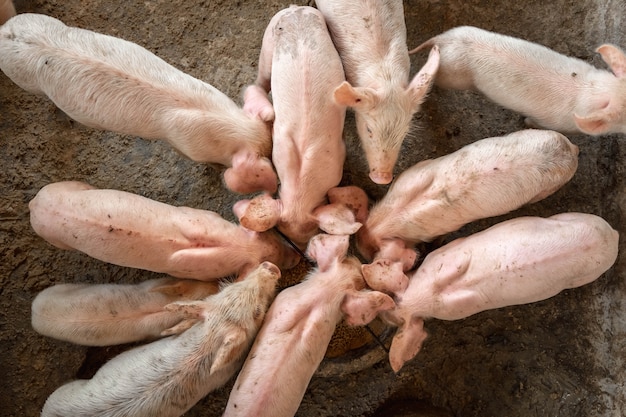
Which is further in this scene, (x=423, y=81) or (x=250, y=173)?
(x=250, y=173)

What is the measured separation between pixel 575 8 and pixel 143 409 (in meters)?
2.65

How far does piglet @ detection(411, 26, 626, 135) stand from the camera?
2.32m

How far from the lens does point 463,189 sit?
2.26 m

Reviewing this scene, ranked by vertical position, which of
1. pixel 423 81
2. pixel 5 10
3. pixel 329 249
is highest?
pixel 5 10

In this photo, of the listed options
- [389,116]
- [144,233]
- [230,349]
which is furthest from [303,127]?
[230,349]

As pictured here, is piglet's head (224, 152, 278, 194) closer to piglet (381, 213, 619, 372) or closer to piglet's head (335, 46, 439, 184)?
piglet's head (335, 46, 439, 184)

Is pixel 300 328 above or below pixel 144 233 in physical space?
below

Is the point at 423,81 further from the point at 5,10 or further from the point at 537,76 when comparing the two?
the point at 5,10

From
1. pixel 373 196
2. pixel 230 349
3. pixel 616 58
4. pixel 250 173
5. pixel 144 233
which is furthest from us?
pixel 373 196

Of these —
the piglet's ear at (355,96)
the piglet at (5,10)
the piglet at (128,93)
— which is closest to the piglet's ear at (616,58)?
the piglet's ear at (355,96)

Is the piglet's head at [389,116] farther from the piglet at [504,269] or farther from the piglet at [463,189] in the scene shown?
the piglet at [504,269]

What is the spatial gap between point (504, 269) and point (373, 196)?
2.59ft

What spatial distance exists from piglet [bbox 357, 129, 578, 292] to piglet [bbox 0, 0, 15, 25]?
182 cm

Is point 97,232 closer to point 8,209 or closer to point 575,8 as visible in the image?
point 8,209
